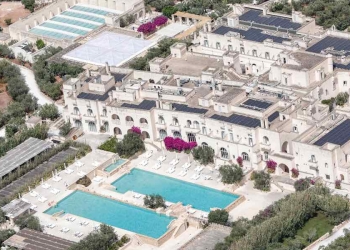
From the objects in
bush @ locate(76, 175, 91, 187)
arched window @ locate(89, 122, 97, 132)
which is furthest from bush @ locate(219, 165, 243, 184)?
arched window @ locate(89, 122, 97, 132)

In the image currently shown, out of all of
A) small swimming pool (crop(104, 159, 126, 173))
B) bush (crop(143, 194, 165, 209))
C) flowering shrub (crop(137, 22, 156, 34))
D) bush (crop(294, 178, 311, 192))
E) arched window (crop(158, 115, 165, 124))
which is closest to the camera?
bush (crop(294, 178, 311, 192))

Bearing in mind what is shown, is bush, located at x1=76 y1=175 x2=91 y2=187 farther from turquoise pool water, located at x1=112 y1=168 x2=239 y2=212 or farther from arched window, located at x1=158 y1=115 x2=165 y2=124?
arched window, located at x1=158 y1=115 x2=165 y2=124

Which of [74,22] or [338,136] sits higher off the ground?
[338,136]

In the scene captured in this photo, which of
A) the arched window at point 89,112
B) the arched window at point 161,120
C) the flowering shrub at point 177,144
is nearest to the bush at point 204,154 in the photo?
the flowering shrub at point 177,144

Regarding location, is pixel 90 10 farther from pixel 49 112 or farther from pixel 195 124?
pixel 195 124

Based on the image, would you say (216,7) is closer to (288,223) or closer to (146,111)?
(146,111)

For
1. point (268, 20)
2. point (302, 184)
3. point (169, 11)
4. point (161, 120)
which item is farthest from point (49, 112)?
point (302, 184)
